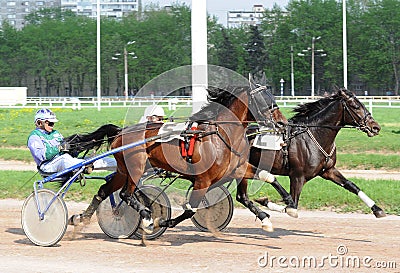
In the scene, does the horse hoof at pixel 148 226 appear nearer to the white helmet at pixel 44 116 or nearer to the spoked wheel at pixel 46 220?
the spoked wheel at pixel 46 220

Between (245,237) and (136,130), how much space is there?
1753mm

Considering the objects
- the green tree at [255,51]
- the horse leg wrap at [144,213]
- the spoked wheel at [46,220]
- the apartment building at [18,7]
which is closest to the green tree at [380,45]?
the green tree at [255,51]

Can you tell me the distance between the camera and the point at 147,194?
829 cm

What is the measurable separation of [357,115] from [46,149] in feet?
11.8

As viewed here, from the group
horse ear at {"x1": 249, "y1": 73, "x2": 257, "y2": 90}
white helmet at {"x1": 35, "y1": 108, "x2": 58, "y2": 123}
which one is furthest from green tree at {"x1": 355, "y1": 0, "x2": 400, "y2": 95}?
white helmet at {"x1": 35, "y1": 108, "x2": 58, "y2": 123}

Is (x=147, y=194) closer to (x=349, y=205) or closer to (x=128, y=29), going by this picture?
(x=349, y=205)

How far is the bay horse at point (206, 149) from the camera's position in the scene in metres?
7.56

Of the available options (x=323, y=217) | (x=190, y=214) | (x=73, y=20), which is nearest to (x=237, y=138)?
(x=190, y=214)

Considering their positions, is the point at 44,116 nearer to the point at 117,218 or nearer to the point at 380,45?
the point at 117,218

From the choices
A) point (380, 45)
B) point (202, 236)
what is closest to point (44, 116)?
point (202, 236)

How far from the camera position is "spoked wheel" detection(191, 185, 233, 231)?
8.57m

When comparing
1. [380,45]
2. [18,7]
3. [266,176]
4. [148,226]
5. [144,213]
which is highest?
[18,7]

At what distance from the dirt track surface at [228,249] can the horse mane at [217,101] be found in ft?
4.51

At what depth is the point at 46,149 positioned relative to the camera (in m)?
8.15
